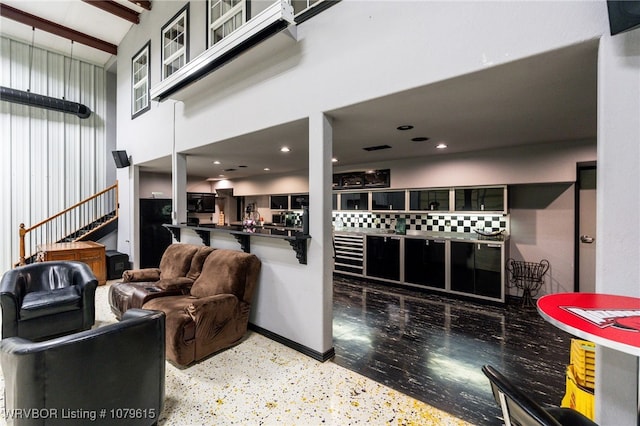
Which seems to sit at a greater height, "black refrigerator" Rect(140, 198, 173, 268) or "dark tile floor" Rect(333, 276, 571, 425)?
"black refrigerator" Rect(140, 198, 173, 268)

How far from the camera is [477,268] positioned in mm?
4238

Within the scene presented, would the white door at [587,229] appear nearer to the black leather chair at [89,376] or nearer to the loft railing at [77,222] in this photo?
the black leather chair at [89,376]

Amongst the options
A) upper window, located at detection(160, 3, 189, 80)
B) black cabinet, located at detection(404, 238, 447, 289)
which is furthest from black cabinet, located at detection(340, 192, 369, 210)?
upper window, located at detection(160, 3, 189, 80)

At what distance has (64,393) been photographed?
1.44m

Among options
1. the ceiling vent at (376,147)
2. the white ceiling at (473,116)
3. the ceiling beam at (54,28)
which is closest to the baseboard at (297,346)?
the white ceiling at (473,116)

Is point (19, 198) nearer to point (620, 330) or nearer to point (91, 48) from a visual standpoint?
point (91, 48)

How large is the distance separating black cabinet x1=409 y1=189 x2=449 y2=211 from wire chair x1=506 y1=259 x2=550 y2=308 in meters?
1.37

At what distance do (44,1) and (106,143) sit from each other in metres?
2.90

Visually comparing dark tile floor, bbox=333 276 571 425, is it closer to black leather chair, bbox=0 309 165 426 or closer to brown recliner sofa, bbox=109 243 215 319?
black leather chair, bbox=0 309 165 426

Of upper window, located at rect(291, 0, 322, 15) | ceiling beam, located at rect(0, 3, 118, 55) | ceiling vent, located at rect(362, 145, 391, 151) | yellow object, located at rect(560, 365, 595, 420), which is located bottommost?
yellow object, located at rect(560, 365, 595, 420)

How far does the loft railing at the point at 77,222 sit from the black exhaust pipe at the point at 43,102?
5.94 feet

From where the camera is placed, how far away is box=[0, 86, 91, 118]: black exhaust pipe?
5348 mm

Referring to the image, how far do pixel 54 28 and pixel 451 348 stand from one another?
869cm

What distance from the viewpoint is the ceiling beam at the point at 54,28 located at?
492 centimetres
